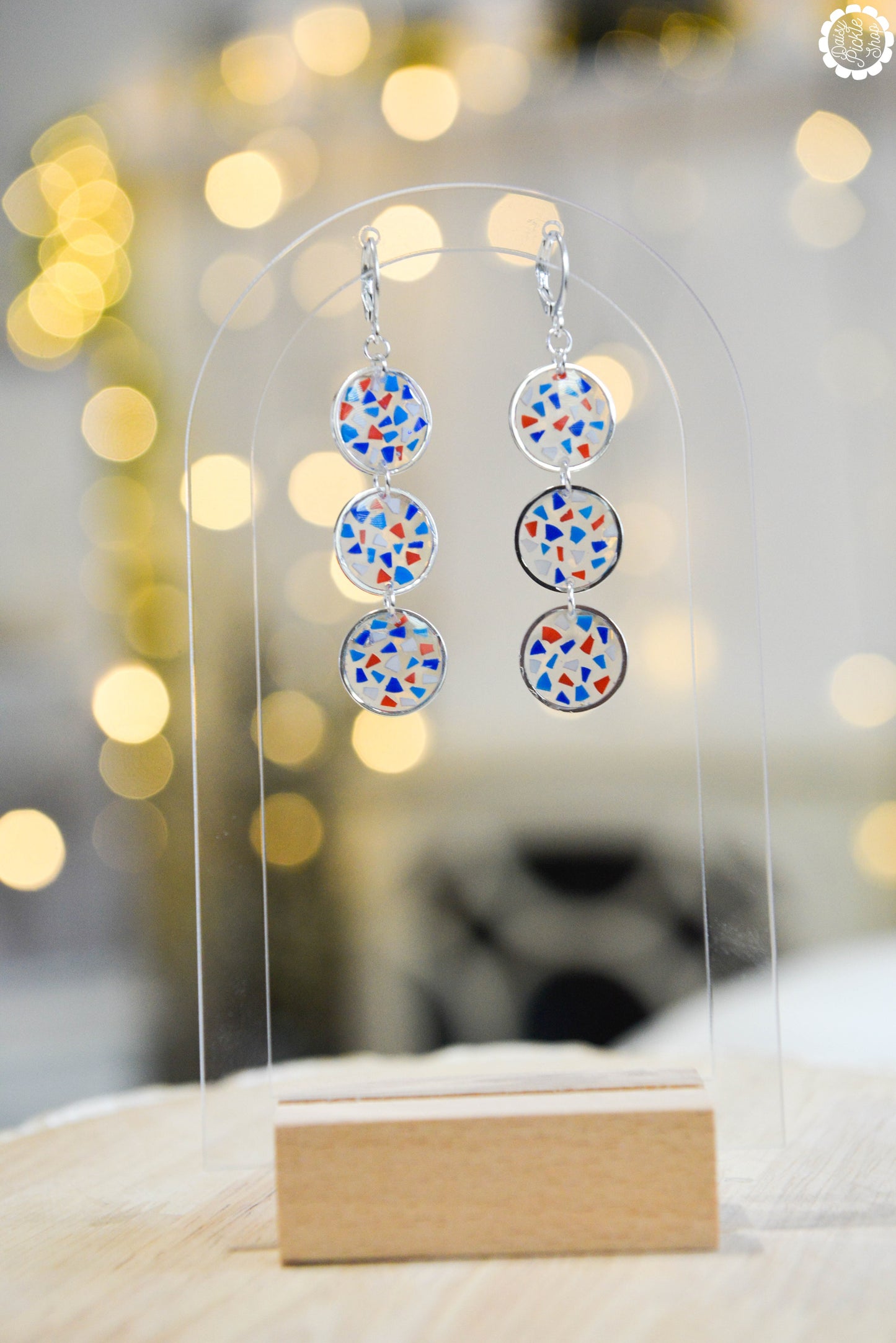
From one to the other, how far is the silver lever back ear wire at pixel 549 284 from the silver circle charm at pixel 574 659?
0.49 feet

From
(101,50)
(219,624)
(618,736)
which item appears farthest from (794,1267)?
(101,50)

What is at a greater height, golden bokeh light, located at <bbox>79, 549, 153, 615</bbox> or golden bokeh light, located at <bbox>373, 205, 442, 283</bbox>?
golden bokeh light, located at <bbox>373, 205, 442, 283</bbox>

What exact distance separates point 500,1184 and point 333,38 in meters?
1.40

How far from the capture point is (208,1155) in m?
0.66

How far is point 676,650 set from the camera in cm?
96

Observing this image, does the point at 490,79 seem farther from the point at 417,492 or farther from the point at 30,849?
the point at 30,849

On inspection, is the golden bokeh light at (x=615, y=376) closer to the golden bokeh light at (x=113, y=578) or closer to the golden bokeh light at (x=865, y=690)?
the golden bokeh light at (x=865, y=690)

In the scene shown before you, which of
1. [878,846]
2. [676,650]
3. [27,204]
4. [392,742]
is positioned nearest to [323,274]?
[676,650]

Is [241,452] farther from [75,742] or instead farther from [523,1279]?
[75,742]

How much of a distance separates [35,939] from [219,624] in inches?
36.3

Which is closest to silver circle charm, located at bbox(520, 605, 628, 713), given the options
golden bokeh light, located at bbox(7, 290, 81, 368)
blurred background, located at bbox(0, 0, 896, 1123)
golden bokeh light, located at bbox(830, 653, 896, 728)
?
blurred background, located at bbox(0, 0, 896, 1123)

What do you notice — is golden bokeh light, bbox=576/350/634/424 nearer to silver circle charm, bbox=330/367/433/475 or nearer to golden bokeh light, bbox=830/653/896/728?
silver circle charm, bbox=330/367/433/475

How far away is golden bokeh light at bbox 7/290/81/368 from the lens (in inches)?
59.4

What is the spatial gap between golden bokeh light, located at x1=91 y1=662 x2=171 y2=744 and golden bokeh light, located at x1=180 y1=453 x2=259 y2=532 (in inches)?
32.4
